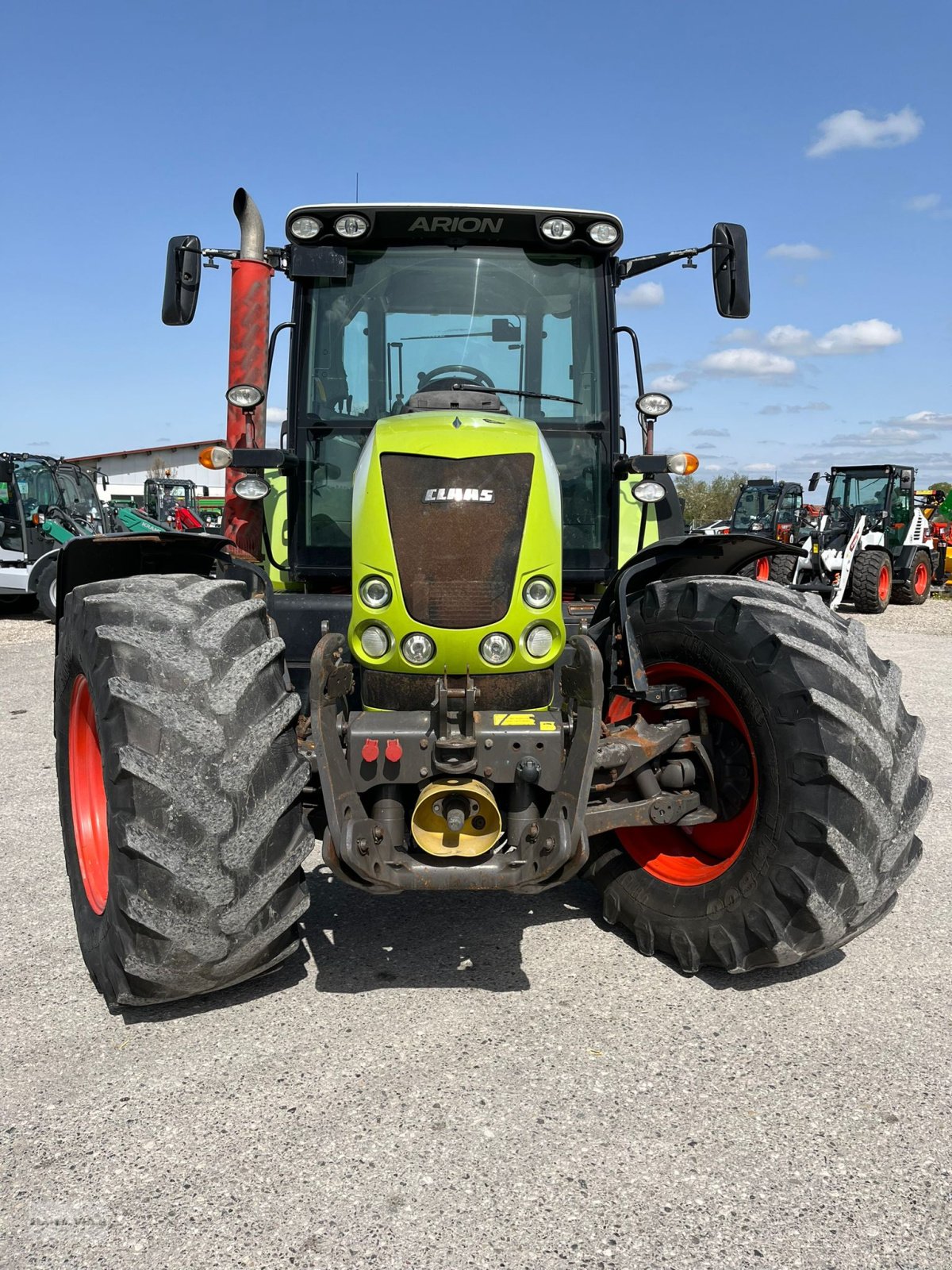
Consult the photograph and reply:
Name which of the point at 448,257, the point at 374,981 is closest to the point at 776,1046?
the point at 374,981

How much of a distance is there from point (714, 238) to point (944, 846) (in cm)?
289

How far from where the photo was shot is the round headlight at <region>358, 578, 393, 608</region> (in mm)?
2928

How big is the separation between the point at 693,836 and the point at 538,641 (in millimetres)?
1016

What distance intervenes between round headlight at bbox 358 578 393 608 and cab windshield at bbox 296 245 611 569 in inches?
43.7

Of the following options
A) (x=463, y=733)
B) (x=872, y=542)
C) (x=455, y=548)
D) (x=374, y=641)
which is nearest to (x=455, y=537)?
(x=455, y=548)

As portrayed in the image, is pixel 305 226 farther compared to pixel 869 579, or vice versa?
pixel 869 579

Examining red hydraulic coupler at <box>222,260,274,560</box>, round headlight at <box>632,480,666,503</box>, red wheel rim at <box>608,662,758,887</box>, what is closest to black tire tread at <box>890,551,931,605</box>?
red hydraulic coupler at <box>222,260,274,560</box>

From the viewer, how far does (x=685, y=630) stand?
10.5 ft

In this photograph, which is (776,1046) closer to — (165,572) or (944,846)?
(944,846)

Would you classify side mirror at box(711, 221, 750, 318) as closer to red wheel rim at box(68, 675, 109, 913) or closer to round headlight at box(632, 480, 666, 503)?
round headlight at box(632, 480, 666, 503)

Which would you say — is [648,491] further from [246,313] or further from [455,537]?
[246,313]

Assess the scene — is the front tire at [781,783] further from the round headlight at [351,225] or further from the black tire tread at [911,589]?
the black tire tread at [911,589]

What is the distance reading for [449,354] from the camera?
4086 millimetres

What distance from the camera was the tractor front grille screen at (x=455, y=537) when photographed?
2.91m
